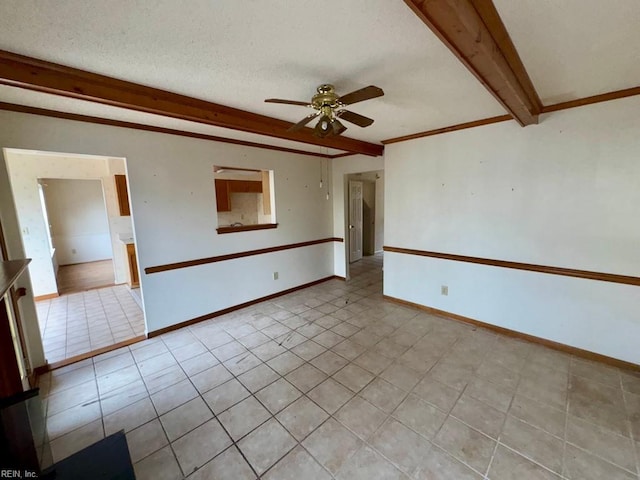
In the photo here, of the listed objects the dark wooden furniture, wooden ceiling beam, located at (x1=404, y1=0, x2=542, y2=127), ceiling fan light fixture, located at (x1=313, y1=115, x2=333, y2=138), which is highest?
wooden ceiling beam, located at (x1=404, y1=0, x2=542, y2=127)

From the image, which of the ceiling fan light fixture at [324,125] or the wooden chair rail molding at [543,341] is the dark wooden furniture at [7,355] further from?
the wooden chair rail molding at [543,341]

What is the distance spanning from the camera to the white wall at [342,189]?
4.52 metres

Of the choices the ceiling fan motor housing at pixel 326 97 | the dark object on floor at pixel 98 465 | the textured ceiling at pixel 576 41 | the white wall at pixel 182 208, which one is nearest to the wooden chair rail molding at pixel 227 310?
the white wall at pixel 182 208

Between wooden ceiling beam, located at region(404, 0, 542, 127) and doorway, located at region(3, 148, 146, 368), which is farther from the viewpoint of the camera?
doorway, located at region(3, 148, 146, 368)

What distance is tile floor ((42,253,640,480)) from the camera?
1.57 m

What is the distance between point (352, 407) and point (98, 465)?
151cm

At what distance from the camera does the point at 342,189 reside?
4898mm

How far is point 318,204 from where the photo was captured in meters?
4.87

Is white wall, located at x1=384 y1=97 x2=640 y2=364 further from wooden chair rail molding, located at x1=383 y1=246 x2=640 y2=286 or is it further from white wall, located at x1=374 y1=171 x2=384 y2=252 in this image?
white wall, located at x1=374 y1=171 x2=384 y2=252

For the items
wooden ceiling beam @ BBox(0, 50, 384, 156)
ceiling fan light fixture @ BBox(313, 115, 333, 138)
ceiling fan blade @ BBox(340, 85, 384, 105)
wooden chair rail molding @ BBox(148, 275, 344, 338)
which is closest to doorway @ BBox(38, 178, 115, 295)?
wooden chair rail molding @ BBox(148, 275, 344, 338)

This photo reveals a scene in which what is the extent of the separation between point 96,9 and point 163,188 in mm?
2088

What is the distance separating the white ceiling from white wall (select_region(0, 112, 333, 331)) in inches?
13.7

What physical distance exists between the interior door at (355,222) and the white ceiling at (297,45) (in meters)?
3.92

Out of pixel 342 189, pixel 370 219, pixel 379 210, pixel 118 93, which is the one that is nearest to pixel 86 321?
pixel 118 93
